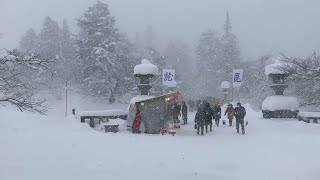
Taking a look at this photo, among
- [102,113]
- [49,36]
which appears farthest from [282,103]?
[49,36]

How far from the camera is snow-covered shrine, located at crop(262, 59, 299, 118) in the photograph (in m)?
27.5

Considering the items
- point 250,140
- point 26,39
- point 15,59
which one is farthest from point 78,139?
point 26,39

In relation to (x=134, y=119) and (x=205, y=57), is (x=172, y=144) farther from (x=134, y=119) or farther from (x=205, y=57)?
(x=205, y=57)

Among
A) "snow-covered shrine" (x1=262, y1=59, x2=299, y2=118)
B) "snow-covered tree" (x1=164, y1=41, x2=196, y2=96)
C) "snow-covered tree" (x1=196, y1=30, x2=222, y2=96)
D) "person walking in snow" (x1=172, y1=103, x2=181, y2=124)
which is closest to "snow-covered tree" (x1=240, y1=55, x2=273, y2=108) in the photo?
"snow-covered tree" (x1=196, y1=30, x2=222, y2=96)

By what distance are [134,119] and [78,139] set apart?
5.12 meters

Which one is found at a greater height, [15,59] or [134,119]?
[15,59]

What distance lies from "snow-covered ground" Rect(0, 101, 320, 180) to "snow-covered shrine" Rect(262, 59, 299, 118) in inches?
254

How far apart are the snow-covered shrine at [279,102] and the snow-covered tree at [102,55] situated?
2553 cm

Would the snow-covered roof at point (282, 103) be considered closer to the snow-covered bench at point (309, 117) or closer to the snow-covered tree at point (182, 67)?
the snow-covered bench at point (309, 117)

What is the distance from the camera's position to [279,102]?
90.8 ft

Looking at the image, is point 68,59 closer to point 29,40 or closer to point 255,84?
point 29,40

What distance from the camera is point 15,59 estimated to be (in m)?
12.1

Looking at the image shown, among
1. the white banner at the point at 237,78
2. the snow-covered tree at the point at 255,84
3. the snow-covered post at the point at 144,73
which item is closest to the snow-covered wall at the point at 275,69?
the snow-covered post at the point at 144,73

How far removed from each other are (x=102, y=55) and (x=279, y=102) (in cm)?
2732
